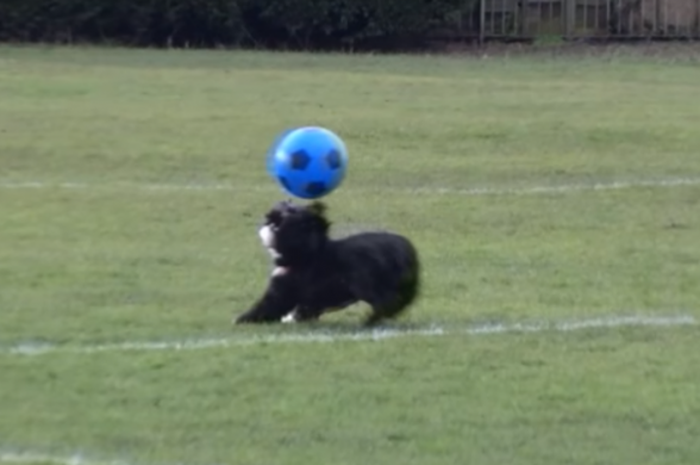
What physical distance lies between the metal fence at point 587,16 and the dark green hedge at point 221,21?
976 mm

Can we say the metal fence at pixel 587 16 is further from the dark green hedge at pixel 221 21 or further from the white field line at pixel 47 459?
the white field line at pixel 47 459

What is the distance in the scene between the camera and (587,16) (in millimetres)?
35562

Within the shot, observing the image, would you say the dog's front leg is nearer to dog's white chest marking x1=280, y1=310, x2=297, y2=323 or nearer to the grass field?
dog's white chest marking x1=280, y1=310, x2=297, y2=323

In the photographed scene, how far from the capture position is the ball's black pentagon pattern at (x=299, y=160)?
10.8 meters

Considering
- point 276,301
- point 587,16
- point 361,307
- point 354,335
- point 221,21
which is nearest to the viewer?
point 354,335

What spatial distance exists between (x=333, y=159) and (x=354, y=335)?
5.24ft

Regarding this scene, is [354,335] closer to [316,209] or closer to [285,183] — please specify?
[316,209]

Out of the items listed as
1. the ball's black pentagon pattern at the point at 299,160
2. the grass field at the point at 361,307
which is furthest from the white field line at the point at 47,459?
the ball's black pentagon pattern at the point at 299,160

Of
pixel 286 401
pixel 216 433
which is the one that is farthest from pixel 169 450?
pixel 286 401

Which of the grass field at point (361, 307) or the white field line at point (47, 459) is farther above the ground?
the white field line at point (47, 459)

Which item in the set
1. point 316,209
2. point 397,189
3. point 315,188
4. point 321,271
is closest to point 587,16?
point 397,189

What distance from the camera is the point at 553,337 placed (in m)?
9.60

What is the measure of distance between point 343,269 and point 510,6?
26.3 m

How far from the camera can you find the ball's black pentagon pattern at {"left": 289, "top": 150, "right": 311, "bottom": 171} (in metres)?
10.8
